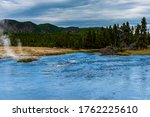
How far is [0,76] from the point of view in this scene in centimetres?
5078

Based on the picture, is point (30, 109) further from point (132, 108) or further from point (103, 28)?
point (103, 28)

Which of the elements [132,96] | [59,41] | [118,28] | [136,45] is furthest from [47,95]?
[59,41]

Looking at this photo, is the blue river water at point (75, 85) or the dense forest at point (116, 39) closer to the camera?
the blue river water at point (75, 85)

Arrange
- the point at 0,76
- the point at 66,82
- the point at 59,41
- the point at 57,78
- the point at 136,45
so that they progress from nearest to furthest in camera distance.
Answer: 1. the point at 66,82
2. the point at 57,78
3. the point at 0,76
4. the point at 136,45
5. the point at 59,41

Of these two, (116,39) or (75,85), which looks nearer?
(75,85)

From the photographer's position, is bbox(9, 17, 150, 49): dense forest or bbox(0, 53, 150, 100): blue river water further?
bbox(9, 17, 150, 49): dense forest

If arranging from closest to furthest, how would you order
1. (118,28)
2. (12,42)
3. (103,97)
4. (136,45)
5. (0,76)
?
(103,97)
(0,76)
(136,45)
(118,28)
(12,42)

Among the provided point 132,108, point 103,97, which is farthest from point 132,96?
point 132,108

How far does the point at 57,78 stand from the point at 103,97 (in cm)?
1442

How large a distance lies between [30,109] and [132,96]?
13944 mm

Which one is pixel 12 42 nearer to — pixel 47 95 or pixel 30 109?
pixel 47 95

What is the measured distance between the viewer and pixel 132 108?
2197 centimetres

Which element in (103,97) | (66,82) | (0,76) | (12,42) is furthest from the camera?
(12,42)

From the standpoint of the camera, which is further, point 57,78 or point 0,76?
point 0,76
